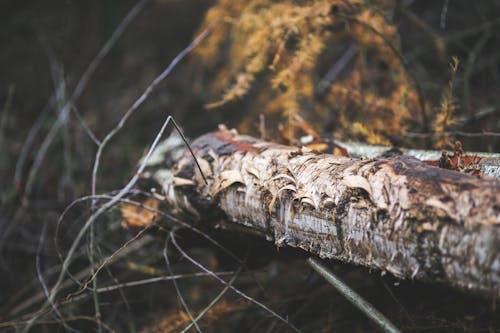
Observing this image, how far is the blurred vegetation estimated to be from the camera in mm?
1607

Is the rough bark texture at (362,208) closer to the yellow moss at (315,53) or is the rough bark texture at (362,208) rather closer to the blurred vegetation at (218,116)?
the blurred vegetation at (218,116)

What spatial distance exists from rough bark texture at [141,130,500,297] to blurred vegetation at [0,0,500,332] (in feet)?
0.46

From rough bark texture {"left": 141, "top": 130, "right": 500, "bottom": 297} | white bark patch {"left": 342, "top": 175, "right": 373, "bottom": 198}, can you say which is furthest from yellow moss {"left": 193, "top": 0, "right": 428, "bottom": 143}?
white bark patch {"left": 342, "top": 175, "right": 373, "bottom": 198}

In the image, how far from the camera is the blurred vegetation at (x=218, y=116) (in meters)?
1.61

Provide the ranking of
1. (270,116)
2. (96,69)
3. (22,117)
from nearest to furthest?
(270,116), (22,117), (96,69)

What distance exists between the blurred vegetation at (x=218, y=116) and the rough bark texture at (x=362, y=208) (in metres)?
0.14

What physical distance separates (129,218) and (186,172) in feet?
1.38

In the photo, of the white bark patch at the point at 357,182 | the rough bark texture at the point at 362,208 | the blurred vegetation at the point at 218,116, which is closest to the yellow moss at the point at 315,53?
the blurred vegetation at the point at 218,116

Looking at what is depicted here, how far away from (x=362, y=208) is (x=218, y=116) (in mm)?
2748

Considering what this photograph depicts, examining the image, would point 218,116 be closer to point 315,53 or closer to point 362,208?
point 315,53

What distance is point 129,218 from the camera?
164 cm

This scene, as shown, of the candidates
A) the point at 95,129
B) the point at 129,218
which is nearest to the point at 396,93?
the point at 129,218

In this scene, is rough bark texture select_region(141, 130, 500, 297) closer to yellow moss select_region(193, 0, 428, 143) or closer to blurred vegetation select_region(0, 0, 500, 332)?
blurred vegetation select_region(0, 0, 500, 332)

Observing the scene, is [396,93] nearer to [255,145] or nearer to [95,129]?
[255,145]
